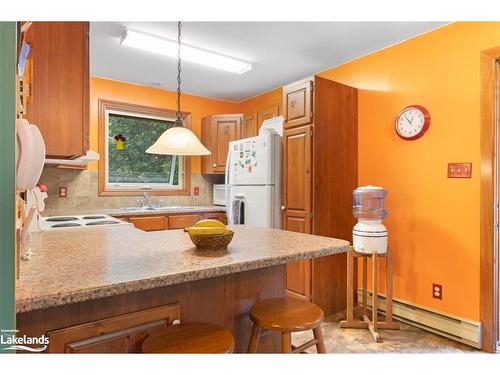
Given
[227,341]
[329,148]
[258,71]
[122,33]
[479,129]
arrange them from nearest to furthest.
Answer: [227,341], [479,129], [122,33], [329,148], [258,71]

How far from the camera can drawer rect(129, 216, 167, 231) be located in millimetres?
3474

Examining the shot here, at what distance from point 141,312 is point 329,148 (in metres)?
2.37

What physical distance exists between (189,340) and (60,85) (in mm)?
1472

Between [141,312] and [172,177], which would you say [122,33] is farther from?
[141,312]

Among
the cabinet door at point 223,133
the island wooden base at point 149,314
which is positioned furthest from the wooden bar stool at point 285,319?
the cabinet door at point 223,133

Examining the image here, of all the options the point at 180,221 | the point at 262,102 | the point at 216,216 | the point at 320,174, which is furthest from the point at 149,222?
the point at 262,102

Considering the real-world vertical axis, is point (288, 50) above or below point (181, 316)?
above

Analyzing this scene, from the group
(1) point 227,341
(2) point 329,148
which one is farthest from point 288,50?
(1) point 227,341

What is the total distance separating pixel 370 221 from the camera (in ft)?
8.64

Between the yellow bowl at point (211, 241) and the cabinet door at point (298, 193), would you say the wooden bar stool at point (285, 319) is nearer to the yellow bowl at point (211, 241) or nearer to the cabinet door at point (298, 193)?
the yellow bowl at point (211, 241)

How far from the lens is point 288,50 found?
3107 mm

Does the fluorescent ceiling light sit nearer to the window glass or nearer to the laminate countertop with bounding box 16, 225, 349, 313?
the window glass

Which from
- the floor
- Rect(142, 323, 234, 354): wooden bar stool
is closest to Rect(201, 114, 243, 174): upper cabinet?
the floor

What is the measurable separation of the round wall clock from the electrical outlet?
1.27m
